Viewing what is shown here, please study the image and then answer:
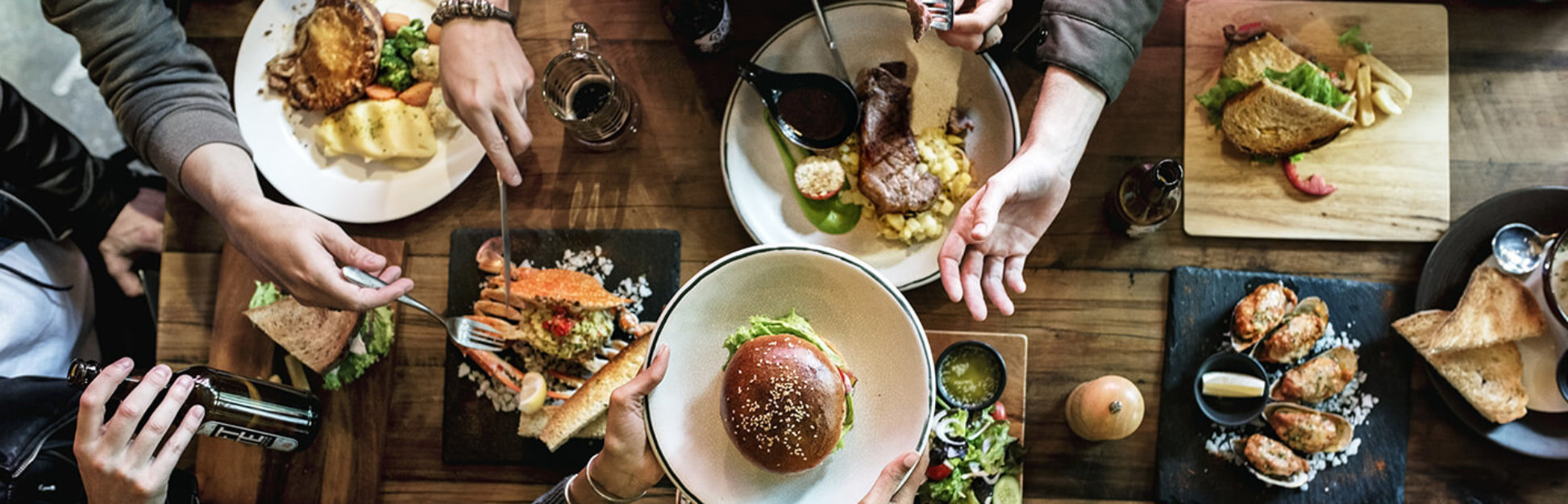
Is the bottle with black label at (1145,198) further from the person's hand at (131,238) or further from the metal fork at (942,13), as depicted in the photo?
the person's hand at (131,238)

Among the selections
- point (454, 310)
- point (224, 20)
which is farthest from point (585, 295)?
point (224, 20)

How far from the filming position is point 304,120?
2232 mm

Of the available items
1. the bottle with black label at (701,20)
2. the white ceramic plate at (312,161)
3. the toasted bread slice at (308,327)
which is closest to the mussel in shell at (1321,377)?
the bottle with black label at (701,20)

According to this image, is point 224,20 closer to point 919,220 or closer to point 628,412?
point 628,412

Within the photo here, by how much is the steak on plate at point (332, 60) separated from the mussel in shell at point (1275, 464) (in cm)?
→ 264

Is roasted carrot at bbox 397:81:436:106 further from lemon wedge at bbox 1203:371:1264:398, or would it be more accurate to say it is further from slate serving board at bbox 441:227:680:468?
lemon wedge at bbox 1203:371:1264:398

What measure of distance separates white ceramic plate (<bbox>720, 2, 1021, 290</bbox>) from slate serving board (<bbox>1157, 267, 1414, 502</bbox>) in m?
0.68

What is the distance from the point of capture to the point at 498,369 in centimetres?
216

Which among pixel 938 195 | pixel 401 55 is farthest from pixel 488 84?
pixel 938 195

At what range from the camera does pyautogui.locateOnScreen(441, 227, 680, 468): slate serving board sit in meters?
2.19

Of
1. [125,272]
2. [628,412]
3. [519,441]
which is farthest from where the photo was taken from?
[125,272]

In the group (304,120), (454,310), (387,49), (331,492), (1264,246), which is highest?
(387,49)

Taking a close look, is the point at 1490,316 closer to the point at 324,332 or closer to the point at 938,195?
the point at 938,195

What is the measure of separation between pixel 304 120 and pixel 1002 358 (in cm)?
207
